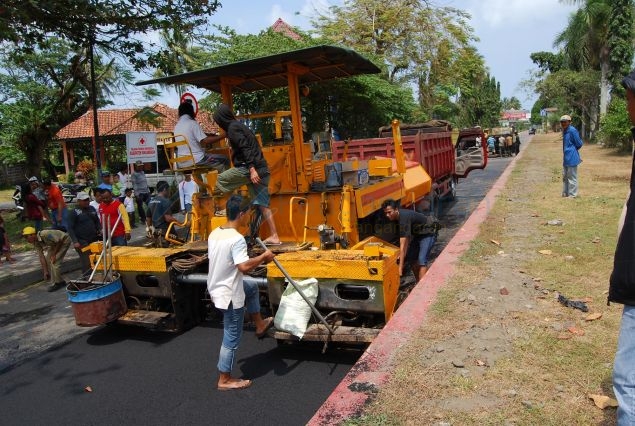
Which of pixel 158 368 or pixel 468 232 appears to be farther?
pixel 468 232

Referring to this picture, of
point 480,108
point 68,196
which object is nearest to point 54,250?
point 68,196

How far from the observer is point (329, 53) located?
5.00 meters

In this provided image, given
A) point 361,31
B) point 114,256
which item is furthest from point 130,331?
point 361,31

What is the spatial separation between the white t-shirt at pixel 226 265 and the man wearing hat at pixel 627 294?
99.1 inches

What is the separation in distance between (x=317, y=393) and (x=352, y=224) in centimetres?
190

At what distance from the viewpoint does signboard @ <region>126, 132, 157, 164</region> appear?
46.2 feet

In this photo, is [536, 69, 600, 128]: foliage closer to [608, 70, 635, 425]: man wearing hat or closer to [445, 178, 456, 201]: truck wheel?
[445, 178, 456, 201]: truck wheel

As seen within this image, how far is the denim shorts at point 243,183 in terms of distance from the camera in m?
5.17

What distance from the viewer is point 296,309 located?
14.2 ft

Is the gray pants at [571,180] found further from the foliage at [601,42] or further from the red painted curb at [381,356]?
the foliage at [601,42]

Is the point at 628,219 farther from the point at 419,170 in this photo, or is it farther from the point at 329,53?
the point at 419,170

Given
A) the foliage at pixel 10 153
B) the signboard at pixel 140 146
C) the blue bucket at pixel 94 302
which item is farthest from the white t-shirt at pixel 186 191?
the foliage at pixel 10 153

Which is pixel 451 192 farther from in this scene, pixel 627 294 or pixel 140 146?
pixel 627 294

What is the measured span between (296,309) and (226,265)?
756mm
